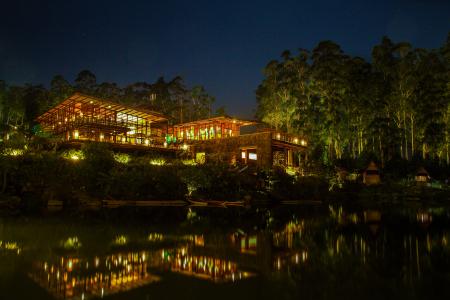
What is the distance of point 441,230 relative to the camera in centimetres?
1089

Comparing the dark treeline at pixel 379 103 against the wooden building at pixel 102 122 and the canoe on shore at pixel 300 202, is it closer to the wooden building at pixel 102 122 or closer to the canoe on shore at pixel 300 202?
the canoe on shore at pixel 300 202

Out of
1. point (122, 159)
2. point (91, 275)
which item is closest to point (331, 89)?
point (122, 159)

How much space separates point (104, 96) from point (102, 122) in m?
27.6

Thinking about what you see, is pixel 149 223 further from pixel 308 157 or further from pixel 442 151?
pixel 442 151

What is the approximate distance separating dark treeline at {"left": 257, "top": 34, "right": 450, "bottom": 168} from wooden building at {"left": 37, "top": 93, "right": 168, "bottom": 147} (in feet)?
47.5

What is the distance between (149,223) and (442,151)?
30518mm

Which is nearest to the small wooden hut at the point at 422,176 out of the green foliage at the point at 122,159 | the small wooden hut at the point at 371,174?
the small wooden hut at the point at 371,174

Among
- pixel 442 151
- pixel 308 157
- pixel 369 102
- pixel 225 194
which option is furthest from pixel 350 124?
pixel 225 194

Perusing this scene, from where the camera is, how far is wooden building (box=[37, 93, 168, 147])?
2238 cm

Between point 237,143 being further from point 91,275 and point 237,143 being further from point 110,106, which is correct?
point 91,275

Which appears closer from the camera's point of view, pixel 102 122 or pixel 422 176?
pixel 102 122

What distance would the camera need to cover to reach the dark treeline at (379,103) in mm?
29266

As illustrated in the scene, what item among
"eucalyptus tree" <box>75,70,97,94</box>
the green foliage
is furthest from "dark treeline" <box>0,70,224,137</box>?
the green foliage

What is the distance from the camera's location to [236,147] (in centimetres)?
2705
